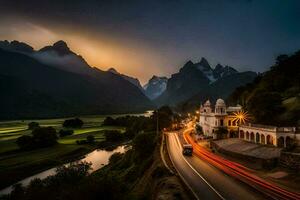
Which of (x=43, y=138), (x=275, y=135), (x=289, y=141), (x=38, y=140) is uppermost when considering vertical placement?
(x=275, y=135)

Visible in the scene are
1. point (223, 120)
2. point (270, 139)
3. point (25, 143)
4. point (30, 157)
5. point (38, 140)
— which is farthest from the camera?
point (38, 140)

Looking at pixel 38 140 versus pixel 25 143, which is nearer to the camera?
pixel 25 143

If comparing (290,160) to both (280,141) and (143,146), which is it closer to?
(280,141)

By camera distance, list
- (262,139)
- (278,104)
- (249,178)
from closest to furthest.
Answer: (249,178), (262,139), (278,104)

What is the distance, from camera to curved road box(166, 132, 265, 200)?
106 ft

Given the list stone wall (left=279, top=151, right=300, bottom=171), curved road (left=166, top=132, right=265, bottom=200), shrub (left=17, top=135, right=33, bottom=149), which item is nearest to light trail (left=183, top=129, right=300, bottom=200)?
curved road (left=166, top=132, right=265, bottom=200)

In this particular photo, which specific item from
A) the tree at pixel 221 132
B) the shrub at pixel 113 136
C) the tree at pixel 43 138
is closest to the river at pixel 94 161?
the shrub at pixel 113 136

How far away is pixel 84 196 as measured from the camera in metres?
31.8

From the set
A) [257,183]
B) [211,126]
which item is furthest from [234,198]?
[211,126]

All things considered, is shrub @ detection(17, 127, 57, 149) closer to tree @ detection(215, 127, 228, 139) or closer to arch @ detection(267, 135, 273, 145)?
tree @ detection(215, 127, 228, 139)

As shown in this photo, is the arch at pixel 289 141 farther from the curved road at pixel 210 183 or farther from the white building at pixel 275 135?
the curved road at pixel 210 183

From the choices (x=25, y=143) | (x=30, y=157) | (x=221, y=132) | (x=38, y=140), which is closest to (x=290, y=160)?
(x=221, y=132)

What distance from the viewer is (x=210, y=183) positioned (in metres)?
38.3

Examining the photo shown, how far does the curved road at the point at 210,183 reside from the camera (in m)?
32.3
